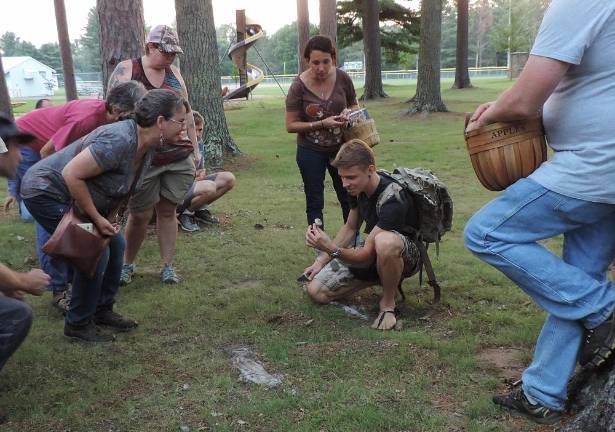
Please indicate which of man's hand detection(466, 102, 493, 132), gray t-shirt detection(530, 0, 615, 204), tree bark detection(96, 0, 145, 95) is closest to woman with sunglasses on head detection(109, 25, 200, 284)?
tree bark detection(96, 0, 145, 95)

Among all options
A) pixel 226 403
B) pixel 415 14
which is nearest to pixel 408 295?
pixel 226 403

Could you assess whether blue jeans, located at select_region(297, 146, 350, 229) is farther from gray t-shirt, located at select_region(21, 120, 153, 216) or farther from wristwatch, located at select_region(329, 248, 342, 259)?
gray t-shirt, located at select_region(21, 120, 153, 216)

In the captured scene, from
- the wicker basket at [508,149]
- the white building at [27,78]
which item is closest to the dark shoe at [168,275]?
the wicker basket at [508,149]

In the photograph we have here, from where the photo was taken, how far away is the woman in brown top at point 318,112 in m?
4.84

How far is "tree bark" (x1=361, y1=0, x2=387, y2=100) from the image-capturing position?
24.1m

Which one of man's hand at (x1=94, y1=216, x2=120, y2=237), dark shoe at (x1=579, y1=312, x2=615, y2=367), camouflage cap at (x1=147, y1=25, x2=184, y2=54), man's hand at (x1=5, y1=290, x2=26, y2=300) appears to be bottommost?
dark shoe at (x1=579, y1=312, x2=615, y2=367)

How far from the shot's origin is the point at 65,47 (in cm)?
2084

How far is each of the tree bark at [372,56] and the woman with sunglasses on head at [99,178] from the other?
69.2ft

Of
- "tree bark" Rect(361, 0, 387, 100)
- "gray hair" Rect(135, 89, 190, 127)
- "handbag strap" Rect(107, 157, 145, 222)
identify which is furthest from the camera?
"tree bark" Rect(361, 0, 387, 100)

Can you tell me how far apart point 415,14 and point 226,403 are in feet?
88.3

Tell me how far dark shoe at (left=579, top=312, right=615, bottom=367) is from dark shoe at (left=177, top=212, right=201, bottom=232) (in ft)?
15.1

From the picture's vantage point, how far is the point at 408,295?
179 inches

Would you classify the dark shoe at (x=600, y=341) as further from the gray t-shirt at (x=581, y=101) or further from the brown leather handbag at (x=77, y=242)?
the brown leather handbag at (x=77, y=242)

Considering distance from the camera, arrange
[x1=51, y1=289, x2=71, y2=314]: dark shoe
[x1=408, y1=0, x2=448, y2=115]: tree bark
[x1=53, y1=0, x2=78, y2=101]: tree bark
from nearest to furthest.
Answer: [x1=51, y1=289, x2=71, y2=314]: dark shoe < [x1=408, y1=0, x2=448, y2=115]: tree bark < [x1=53, y1=0, x2=78, y2=101]: tree bark
